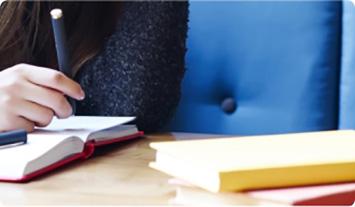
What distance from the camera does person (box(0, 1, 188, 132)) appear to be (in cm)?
85

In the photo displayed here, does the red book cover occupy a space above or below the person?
below

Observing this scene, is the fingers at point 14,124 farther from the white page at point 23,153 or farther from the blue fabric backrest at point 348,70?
the blue fabric backrest at point 348,70

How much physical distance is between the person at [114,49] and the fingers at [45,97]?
22 centimetres

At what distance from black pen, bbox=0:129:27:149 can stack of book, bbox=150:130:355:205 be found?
0.56 ft

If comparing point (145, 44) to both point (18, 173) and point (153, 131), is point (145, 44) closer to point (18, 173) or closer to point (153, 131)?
point (153, 131)

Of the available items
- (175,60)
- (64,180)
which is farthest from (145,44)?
(64,180)

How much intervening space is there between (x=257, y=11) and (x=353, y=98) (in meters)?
0.21

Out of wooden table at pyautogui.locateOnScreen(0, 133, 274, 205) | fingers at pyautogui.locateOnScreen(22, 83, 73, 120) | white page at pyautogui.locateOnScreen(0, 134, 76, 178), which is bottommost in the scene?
wooden table at pyautogui.locateOnScreen(0, 133, 274, 205)

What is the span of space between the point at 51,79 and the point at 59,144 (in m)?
0.10

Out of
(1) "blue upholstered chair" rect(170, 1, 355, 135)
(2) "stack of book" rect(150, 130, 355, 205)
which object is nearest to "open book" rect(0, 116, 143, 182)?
(2) "stack of book" rect(150, 130, 355, 205)

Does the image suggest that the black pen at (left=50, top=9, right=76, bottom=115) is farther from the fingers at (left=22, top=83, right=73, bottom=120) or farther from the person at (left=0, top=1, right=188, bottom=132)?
the person at (left=0, top=1, right=188, bottom=132)

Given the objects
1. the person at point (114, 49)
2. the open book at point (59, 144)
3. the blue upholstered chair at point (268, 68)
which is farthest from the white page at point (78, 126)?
the blue upholstered chair at point (268, 68)

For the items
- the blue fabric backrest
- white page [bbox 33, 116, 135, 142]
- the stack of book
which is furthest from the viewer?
the blue fabric backrest

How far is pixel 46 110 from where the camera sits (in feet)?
1.97
